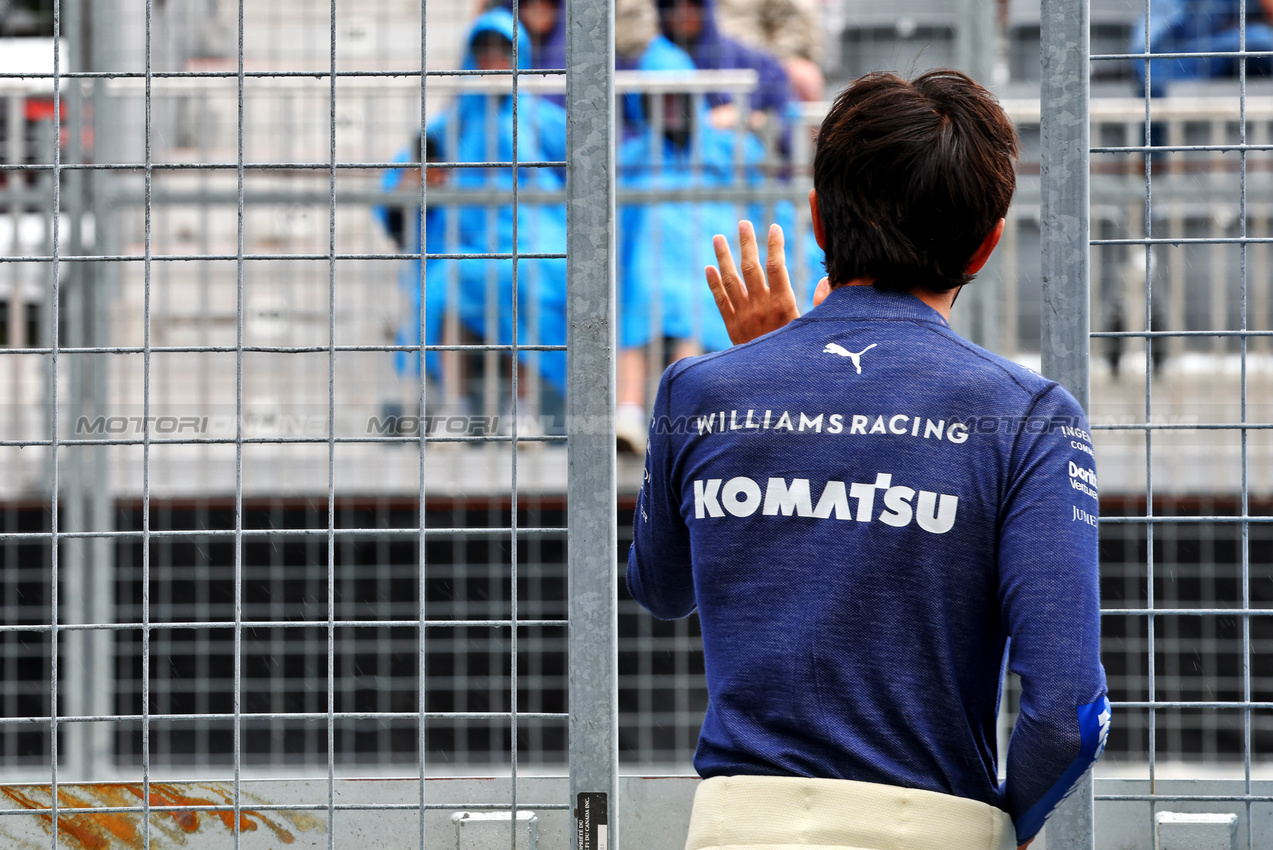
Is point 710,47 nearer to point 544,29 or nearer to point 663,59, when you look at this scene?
point 663,59

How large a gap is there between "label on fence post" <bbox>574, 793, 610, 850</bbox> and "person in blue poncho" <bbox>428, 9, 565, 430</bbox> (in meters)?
2.67

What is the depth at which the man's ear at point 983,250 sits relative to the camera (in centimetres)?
148

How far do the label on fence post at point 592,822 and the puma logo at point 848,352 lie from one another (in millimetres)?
1049

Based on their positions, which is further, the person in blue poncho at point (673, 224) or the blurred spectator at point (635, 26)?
the blurred spectator at point (635, 26)

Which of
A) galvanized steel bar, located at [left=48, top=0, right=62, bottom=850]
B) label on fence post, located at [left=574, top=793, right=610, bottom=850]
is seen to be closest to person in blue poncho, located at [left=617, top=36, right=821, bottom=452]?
galvanized steel bar, located at [left=48, top=0, right=62, bottom=850]

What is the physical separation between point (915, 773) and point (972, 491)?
33 cm

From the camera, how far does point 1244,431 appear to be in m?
2.24

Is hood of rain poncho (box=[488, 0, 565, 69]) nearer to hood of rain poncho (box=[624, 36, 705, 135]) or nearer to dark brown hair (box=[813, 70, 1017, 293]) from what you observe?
hood of rain poncho (box=[624, 36, 705, 135])

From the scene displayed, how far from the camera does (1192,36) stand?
5.07 metres

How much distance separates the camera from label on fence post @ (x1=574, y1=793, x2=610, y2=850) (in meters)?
2.12

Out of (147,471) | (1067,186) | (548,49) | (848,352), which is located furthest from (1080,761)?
(548,49)

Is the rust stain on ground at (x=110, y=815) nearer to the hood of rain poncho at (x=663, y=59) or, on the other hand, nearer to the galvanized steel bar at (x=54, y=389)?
the galvanized steel bar at (x=54, y=389)

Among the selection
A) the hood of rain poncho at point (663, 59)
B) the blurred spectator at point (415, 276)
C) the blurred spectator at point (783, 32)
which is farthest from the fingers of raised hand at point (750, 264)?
the blurred spectator at point (783, 32)

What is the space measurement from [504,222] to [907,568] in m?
3.70
